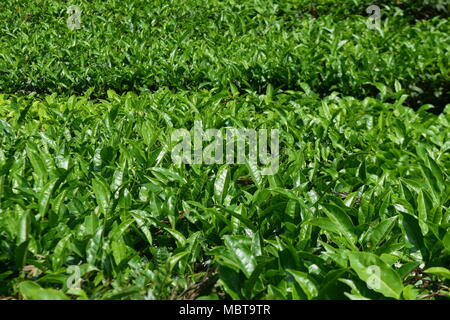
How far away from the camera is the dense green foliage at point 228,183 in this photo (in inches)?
63.6

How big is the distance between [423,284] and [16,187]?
155 cm

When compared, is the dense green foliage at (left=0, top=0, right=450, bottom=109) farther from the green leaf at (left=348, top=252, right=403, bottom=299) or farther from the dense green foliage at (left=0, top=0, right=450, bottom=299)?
the green leaf at (left=348, top=252, right=403, bottom=299)

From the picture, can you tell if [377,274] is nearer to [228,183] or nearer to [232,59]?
[228,183]

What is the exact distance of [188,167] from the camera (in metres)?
2.58

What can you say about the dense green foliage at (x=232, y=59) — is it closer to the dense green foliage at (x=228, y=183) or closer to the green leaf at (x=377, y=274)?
the dense green foliage at (x=228, y=183)

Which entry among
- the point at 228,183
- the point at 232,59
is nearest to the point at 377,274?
the point at 228,183

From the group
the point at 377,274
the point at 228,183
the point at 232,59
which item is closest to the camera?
the point at 377,274

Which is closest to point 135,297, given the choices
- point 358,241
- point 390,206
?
point 358,241

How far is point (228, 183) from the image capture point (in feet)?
7.13

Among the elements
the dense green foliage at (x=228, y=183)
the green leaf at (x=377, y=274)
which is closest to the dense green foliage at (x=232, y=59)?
the dense green foliage at (x=228, y=183)

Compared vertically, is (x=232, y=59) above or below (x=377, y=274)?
above

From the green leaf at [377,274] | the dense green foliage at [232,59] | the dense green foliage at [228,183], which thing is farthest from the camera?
the dense green foliage at [232,59]

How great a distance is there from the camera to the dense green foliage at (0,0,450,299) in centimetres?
162

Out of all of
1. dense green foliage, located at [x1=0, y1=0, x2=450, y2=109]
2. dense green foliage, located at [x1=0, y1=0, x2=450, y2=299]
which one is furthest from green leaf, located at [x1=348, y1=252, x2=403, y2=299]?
dense green foliage, located at [x1=0, y1=0, x2=450, y2=109]
